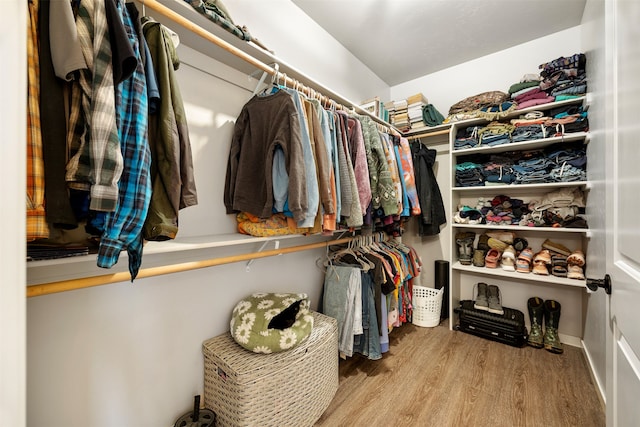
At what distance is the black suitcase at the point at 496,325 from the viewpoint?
210 cm

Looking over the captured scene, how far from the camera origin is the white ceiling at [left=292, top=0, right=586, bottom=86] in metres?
1.88

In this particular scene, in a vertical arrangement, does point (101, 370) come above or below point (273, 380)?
above

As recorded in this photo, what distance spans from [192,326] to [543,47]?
135 inches

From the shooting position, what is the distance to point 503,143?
7.23 ft

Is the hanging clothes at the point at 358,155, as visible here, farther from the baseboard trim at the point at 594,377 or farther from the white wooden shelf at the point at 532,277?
the baseboard trim at the point at 594,377

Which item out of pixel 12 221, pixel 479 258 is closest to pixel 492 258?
pixel 479 258

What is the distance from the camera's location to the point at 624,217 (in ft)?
2.30

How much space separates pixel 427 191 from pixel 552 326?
4.88 ft

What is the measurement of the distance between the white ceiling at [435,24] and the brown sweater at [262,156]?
3.81 ft

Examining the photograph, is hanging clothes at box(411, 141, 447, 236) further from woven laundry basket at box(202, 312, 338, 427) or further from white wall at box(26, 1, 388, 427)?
woven laundry basket at box(202, 312, 338, 427)

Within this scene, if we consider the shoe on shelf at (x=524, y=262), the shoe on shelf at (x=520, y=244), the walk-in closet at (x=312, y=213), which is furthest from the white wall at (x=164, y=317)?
the shoe on shelf at (x=520, y=244)

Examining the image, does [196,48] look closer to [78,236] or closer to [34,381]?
[78,236]

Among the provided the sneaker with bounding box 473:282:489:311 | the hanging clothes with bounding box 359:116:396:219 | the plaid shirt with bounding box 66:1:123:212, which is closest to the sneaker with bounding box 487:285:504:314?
the sneaker with bounding box 473:282:489:311

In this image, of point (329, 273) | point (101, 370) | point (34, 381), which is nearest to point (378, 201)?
point (329, 273)
